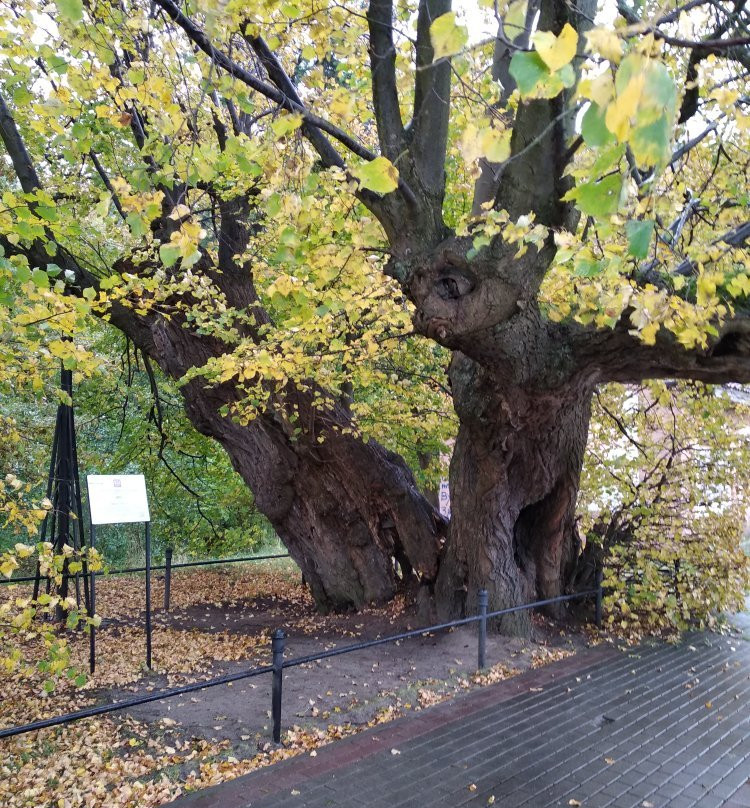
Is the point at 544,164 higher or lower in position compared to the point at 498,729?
higher

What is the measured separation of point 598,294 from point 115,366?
801cm

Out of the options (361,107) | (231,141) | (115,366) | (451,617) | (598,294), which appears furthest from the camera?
(115,366)

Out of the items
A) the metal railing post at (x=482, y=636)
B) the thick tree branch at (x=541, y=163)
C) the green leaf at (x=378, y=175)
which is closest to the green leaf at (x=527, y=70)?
the green leaf at (x=378, y=175)

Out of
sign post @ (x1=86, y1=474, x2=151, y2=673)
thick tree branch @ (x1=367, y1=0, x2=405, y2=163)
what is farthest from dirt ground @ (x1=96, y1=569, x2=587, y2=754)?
thick tree branch @ (x1=367, y1=0, x2=405, y2=163)

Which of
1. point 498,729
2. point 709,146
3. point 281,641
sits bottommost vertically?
point 498,729

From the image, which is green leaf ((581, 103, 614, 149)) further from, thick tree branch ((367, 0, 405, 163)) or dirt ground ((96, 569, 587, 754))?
dirt ground ((96, 569, 587, 754))

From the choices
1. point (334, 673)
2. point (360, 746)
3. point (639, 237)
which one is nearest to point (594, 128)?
point (639, 237)

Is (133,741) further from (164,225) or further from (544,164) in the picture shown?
(164,225)

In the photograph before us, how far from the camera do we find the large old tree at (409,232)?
3.79 m

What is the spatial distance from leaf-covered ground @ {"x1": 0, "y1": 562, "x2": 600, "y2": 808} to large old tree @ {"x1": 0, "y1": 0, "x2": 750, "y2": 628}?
0.90 meters

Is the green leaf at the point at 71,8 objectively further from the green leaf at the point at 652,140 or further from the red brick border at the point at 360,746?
the red brick border at the point at 360,746

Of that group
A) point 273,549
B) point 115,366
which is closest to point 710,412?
point 115,366

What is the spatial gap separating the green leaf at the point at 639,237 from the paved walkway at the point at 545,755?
3.85 m

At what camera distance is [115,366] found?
10883mm
